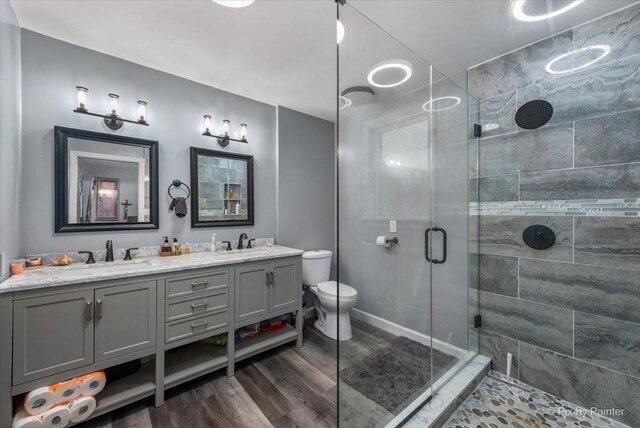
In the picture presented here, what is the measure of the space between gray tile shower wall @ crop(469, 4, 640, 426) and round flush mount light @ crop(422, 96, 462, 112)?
255mm

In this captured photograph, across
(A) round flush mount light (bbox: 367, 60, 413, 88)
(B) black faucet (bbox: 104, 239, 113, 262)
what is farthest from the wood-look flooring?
(A) round flush mount light (bbox: 367, 60, 413, 88)

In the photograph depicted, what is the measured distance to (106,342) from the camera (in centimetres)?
151

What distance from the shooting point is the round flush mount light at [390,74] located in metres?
1.57

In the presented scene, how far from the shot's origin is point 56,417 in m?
1.35

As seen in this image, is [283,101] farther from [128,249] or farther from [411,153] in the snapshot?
[128,249]

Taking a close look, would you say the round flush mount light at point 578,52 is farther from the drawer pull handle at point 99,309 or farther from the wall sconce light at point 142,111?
the drawer pull handle at point 99,309

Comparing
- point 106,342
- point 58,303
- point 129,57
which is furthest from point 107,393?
point 129,57

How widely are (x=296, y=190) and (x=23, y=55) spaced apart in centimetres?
227

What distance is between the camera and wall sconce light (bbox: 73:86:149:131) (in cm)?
181

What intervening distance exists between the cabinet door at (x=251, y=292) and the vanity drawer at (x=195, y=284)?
119 mm

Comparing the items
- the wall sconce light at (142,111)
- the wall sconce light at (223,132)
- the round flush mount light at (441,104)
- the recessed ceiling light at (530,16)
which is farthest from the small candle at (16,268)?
the recessed ceiling light at (530,16)

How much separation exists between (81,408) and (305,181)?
8.30 ft

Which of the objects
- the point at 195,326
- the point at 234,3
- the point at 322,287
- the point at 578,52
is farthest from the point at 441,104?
the point at 195,326

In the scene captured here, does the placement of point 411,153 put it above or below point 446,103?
below
